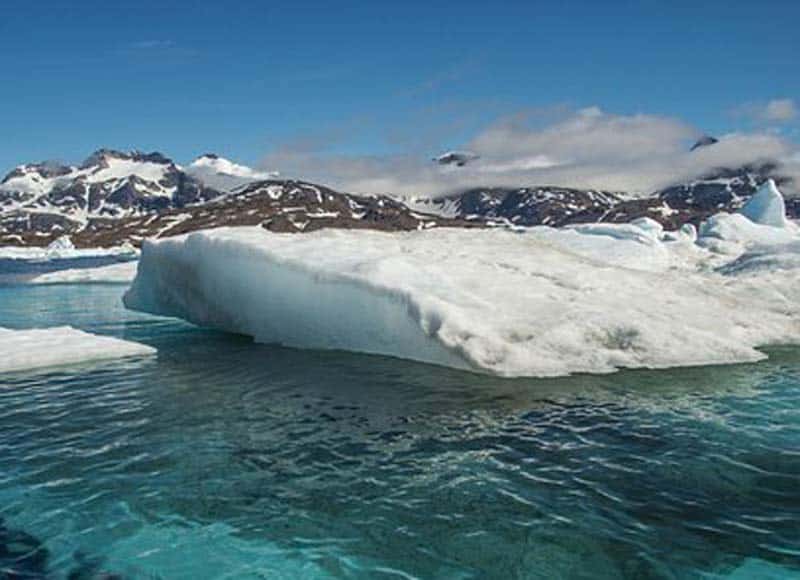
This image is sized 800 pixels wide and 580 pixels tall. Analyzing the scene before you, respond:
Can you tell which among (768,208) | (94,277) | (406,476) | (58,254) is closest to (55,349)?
(406,476)

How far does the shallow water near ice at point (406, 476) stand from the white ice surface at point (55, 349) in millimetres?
2770

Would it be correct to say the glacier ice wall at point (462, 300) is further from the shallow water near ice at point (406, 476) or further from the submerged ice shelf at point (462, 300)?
the shallow water near ice at point (406, 476)

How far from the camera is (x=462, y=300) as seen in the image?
750 inches

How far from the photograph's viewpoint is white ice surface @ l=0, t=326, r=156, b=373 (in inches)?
824

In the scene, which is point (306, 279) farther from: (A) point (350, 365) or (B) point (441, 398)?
(B) point (441, 398)

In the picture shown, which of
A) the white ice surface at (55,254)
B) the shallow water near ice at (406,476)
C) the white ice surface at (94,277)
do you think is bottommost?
the white ice surface at (55,254)

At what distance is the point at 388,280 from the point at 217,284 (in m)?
7.86

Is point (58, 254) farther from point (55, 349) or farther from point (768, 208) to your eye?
point (55, 349)

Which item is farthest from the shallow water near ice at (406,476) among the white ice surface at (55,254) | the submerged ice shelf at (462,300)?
the white ice surface at (55,254)

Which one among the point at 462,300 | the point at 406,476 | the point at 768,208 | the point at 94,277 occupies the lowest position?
the point at 94,277

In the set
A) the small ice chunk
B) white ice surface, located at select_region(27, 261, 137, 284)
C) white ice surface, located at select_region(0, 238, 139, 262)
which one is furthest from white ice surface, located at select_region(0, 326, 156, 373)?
white ice surface, located at select_region(0, 238, 139, 262)

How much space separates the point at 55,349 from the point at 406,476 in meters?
15.0

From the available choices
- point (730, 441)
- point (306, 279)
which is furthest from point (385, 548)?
point (306, 279)

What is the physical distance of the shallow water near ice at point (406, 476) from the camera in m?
8.46
